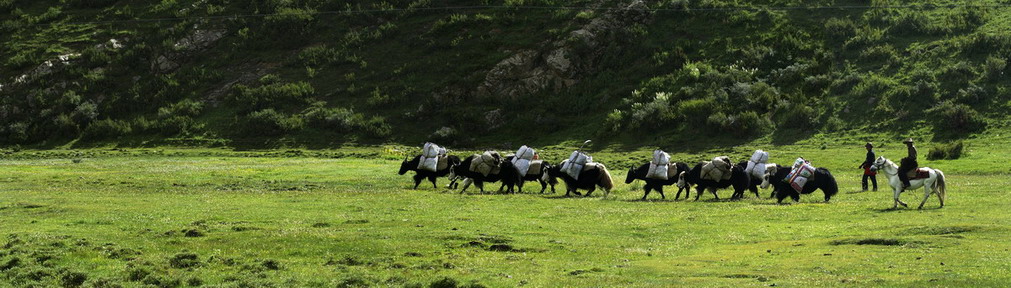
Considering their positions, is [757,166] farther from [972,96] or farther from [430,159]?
[972,96]

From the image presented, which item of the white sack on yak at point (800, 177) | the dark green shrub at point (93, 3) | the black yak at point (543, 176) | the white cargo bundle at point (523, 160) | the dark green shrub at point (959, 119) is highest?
the dark green shrub at point (93, 3)

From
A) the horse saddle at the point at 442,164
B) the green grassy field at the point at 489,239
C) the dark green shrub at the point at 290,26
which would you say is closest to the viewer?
the green grassy field at the point at 489,239

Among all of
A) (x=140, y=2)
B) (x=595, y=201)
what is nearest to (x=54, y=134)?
(x=140, y=2)

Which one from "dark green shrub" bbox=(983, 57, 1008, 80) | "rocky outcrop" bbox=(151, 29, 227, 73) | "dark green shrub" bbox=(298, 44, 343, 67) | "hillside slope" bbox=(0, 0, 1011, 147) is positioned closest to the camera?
"dark green shrub" bbox=(983, 57, 1008, 80)

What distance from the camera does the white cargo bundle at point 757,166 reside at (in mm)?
32622

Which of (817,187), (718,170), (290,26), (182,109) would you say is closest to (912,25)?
(718,170)

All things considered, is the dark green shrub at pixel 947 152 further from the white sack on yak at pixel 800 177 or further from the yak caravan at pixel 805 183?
the white sack on yak at pixel 800 177

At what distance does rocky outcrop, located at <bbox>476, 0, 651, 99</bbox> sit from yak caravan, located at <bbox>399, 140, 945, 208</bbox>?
33673mm

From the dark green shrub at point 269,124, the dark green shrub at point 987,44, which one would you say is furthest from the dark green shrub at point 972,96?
the dark green shrub at point 269,124

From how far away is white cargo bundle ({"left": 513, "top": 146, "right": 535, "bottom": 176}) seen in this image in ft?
118

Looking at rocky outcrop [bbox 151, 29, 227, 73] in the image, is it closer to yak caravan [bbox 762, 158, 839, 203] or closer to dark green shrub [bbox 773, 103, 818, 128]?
dark green shrub [bbox 773, 103, 818, 128]

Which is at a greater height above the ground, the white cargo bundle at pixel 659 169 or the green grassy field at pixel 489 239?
the green grassy field at pixel 489 239

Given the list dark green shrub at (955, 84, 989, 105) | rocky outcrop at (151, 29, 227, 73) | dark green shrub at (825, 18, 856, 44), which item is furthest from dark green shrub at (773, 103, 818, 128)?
rocky outcrop at (151, 29, 227, 73)

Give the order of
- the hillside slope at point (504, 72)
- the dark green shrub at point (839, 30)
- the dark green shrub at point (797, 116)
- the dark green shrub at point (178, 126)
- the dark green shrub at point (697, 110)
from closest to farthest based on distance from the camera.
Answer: the dark green shrub at point (797, 116), the hillside slope at point (504, 72), the dark green shrub at point (697, 110), the dark green shrub at point (178, 126), the dark green shrub at point (839, 30)
